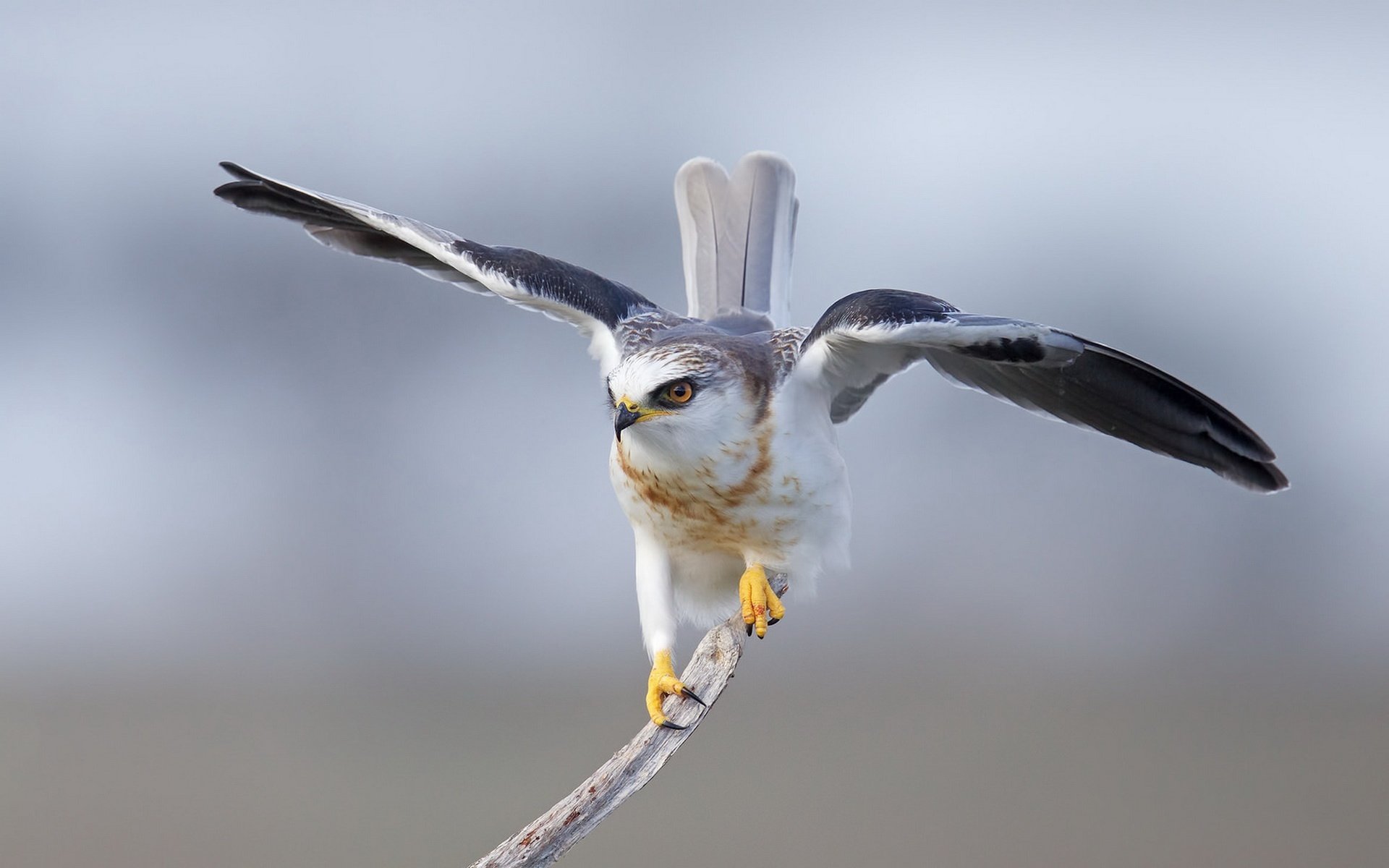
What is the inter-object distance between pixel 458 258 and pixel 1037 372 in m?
1.73

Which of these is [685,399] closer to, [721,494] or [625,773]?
[721,494]

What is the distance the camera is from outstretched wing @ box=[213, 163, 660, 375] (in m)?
3.64

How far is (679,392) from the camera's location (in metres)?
3.19

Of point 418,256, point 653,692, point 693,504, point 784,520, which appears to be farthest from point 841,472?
point 418,256

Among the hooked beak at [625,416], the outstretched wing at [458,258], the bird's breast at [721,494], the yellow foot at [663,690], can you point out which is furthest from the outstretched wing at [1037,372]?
the yellow foot at [663,690]

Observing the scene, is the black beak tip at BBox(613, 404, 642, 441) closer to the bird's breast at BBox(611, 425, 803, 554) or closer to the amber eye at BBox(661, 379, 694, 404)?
the amber eye at BBox(661, 379, 694, 404)

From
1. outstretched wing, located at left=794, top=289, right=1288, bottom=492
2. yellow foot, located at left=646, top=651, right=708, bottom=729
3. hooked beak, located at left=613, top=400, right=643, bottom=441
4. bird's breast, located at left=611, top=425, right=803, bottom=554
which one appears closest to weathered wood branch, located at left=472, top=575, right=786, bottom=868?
yellow foot, located at left=646, top=651, right=708, bottom=729

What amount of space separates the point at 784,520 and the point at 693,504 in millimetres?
266

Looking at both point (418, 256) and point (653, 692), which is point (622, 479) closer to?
point (653, 692)

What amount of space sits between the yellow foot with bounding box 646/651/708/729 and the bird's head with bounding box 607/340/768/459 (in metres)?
0.64

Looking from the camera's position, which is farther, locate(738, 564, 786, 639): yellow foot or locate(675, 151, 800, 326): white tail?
locate(675, 151, 800, 326): white tail

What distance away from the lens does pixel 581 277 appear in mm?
3865

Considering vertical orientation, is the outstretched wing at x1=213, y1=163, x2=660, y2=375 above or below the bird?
above

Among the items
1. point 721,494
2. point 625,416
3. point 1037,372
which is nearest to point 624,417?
point 625,416
